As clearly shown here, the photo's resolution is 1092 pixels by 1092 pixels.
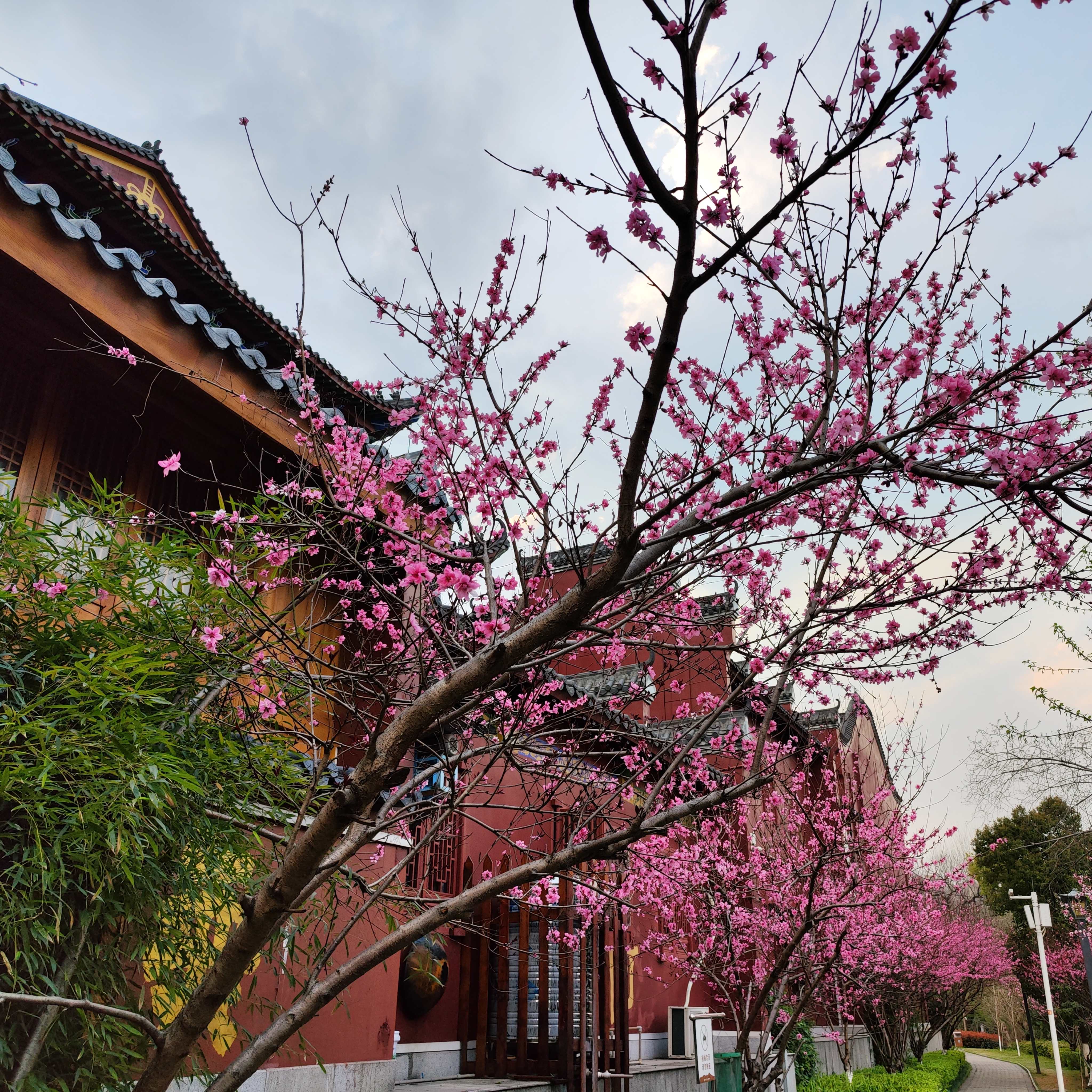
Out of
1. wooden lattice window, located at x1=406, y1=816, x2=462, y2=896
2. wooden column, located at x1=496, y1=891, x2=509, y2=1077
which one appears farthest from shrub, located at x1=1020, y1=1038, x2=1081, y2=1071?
wooden lattice window, located at x1=406, y1=816, x2=462, y2=896

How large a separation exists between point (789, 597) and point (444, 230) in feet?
10.8

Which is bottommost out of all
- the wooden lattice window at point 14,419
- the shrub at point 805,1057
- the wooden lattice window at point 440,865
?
the shrub at point 805,1057

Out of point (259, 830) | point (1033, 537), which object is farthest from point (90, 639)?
point (1033, 537)

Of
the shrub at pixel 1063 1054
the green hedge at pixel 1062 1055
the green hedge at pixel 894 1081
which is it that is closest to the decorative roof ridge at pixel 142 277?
the green hedge at pixel 894 1081

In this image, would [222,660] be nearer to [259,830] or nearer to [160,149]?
[259,830]

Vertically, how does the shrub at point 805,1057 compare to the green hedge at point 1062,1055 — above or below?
above

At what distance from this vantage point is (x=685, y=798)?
9016 mm

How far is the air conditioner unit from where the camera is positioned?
984 cm

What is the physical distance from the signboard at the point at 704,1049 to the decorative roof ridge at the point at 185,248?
5132 millimetres

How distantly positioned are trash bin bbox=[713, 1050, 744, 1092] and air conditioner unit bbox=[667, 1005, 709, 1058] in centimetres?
67

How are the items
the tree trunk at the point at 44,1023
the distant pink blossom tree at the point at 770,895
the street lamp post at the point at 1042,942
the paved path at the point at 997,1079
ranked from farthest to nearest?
the paved path at the point at 997,1079
the street lamp post at the point at 1042,942
the distant pink blossom tree at the point at 770,895
the tree trunk at the point at 44,1023

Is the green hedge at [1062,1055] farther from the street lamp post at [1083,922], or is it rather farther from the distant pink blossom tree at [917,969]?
the street lamp post at [1083,922]

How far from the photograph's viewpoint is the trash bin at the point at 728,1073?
8828mm

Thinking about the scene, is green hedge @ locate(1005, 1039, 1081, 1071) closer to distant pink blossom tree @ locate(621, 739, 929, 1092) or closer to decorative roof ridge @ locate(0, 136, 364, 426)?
distant pink blossom tree @ locate(621, 739, 929, 1092)
